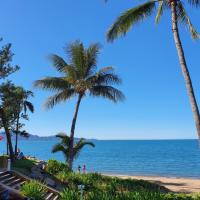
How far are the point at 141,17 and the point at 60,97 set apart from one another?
14.0 metres

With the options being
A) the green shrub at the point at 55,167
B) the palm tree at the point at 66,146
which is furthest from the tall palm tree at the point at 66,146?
the green shrub at the point at 55,167

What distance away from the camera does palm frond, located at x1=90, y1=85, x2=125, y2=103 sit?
96.5 ft

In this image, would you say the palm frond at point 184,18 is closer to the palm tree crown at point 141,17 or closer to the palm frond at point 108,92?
the palm tree crown at point 141,17

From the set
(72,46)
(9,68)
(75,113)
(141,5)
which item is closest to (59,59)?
(72,46)

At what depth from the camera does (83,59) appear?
29062 millimetres

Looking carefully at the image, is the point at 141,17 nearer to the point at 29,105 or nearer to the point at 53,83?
the point at 53,83

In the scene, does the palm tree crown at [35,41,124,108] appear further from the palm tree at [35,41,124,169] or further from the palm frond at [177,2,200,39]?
the palm frond at [177,2,200,39]

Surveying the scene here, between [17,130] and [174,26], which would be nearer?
[174,26]

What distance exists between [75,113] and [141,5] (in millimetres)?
13991

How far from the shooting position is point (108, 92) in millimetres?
29609

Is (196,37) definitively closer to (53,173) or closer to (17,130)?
(53,173)

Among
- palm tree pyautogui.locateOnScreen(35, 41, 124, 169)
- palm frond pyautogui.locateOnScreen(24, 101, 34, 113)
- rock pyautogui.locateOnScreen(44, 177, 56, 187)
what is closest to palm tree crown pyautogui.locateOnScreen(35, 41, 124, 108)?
palm tree pyautogui.locateOnScreen(35, 41, 124, 169)

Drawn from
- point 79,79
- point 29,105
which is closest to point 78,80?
point 79,79

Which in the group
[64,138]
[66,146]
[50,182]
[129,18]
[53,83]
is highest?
[53,83]
